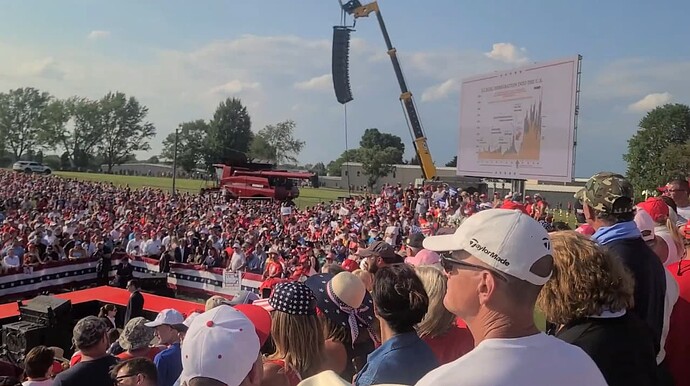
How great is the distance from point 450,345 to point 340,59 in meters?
39.0

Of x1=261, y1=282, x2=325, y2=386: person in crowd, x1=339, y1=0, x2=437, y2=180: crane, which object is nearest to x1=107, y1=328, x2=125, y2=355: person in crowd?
x1=261, y1=282, x2=325, y2=386: person in crowd

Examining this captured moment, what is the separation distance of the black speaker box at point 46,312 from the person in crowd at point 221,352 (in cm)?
811

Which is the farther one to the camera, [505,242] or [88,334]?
[88,334]

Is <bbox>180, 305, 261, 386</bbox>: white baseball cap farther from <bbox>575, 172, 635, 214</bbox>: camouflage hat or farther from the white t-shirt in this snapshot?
<bbox>575, 172, 635, 214</bbox>: camouflage hat

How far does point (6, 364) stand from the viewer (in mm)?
5168

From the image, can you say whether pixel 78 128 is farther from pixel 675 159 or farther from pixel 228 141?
pixel 675 159

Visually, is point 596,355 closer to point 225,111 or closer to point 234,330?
point 234,330

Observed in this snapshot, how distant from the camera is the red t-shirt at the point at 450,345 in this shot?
332 centimetres


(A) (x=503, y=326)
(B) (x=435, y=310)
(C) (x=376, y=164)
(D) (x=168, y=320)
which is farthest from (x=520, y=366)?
(C) (x=376, y=164)

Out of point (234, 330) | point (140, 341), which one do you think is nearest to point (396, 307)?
point (234, 330)

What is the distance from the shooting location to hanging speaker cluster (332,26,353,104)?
40.6m

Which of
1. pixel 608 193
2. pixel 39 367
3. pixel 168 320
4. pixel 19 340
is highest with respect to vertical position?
pixel 608 193

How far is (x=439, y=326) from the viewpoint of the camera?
328 cm

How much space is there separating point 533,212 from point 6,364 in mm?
12995
